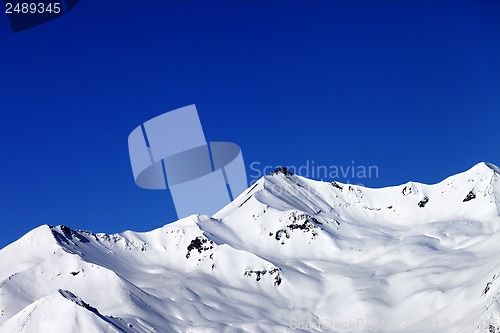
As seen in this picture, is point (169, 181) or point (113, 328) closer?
point (169, 181)

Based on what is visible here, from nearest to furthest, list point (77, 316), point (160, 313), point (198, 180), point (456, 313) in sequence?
point (198, 180) → point (77, 316) → point (456, 313) → point (160, 313)

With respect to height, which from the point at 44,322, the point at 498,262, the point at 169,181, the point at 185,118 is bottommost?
the point at 44,322

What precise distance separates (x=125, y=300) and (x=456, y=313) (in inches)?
4039

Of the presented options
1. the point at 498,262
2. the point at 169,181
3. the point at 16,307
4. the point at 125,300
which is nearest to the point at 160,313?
the point at 125,300

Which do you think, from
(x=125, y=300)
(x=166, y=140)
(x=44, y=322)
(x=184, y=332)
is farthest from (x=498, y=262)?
(x=166, y=140)

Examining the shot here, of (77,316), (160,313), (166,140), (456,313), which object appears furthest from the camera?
(160,313)

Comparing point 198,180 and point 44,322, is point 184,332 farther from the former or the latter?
point 198,180

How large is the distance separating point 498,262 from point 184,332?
102 m

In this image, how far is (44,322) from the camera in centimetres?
14112

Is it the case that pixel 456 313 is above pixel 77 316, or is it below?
above

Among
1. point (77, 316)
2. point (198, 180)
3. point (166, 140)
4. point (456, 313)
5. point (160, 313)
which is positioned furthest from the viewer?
point (160, 313)

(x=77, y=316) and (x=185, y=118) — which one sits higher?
(x=185, y=118)

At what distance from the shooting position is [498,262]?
7682 inches

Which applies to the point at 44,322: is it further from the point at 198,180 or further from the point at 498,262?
the point at 498,262
